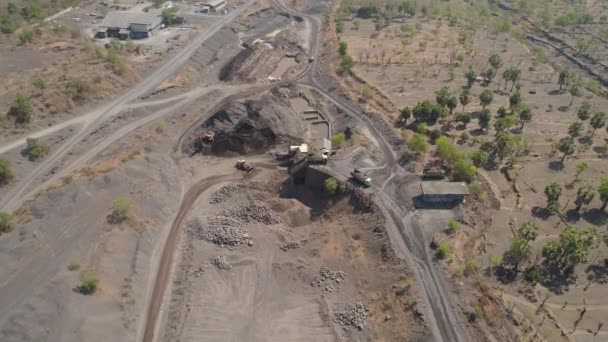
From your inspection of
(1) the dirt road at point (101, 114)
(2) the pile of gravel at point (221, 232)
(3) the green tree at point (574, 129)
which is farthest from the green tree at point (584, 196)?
(1) the dirt road at point (101, 114)

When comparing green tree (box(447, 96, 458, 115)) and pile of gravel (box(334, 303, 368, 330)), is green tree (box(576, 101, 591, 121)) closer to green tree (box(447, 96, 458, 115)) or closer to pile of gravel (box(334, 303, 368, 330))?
green tree (box(447, 96, 458, 115))

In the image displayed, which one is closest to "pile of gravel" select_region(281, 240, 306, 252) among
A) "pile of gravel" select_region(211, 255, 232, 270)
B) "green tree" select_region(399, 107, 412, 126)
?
"pile of gravel" select_region(211, 255, 232, 270)

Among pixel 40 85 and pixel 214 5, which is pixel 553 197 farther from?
pixel 214 5

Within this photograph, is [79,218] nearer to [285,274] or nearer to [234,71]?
[285,274]

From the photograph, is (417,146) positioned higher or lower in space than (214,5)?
lower

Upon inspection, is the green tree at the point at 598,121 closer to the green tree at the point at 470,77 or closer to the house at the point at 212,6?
the green tree at the point at 470,77

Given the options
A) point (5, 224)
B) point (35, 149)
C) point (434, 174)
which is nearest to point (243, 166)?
point (434, 174)
